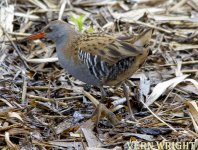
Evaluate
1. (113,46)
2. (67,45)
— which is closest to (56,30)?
(67,45)

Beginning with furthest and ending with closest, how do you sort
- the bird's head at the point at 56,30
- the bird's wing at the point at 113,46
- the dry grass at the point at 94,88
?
the bird's head at the point at 56,30, the bird's wing at the point at 113,46, the dry grass at the point at 94,88

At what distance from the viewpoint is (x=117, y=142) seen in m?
5.07

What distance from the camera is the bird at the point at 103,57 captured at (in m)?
5.61

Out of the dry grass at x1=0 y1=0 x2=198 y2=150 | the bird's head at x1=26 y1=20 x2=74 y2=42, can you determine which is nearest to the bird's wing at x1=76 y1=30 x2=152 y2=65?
the bird's head at x1=26 y1=20 x2=74 y2=42

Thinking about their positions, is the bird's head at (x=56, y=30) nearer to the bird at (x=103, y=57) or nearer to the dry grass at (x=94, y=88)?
the bird at (x=103, y=57)

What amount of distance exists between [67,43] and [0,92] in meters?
0.83

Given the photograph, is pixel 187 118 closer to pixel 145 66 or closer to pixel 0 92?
pixel 145 66

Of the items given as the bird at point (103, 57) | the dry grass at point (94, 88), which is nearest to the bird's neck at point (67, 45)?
the bird at point (103, 57)

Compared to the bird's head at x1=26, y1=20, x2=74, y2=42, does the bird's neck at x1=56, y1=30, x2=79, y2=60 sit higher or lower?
lower

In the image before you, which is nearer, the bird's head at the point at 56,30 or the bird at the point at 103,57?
the bird at the point at 103,57

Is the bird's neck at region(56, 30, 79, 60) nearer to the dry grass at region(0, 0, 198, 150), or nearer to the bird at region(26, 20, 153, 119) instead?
the bird at region(26, 20, 153, 119)

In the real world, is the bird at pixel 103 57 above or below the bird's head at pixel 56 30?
below

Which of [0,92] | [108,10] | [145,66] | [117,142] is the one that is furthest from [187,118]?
[108,10]

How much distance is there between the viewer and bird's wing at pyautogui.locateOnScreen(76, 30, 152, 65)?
221 inches
